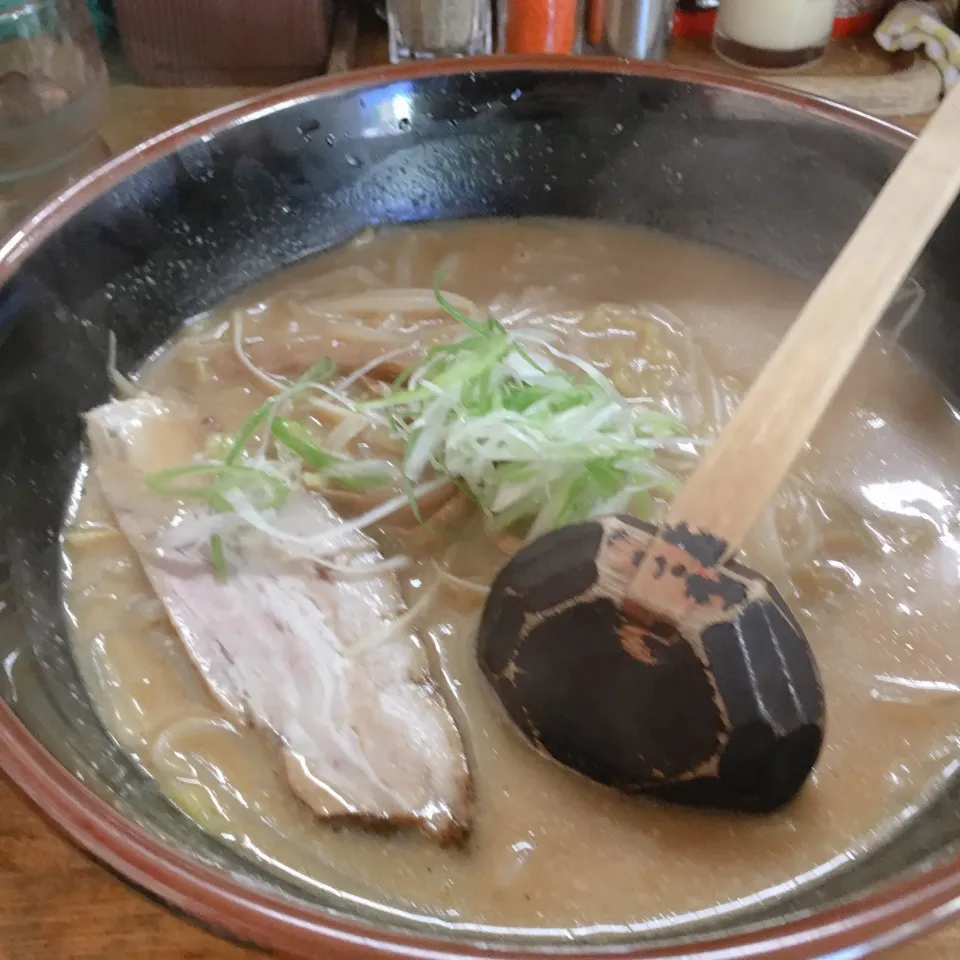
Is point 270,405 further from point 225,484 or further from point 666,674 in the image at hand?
point 666,674

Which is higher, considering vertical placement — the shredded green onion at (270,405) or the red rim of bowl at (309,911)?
the red rim of bowl at (309,911)

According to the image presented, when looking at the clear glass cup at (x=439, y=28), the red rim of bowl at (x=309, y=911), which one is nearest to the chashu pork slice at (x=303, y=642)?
the red rim of bowl at (x=309, y=911)

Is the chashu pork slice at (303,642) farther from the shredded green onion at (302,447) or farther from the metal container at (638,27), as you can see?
the metal container at (638,27)

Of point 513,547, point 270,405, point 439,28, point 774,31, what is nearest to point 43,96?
point 439,28

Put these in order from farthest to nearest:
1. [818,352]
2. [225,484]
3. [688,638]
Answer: [225,484] < [818,352] < [688,638]

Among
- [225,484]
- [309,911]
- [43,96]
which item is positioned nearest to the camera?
[309,911]

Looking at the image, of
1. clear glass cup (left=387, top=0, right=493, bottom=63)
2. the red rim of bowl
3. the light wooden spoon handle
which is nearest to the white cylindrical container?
clear glass cup (left=387, top=0, right=493, bottom=63)

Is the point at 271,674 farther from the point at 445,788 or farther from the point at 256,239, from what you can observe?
the point at 256,239
